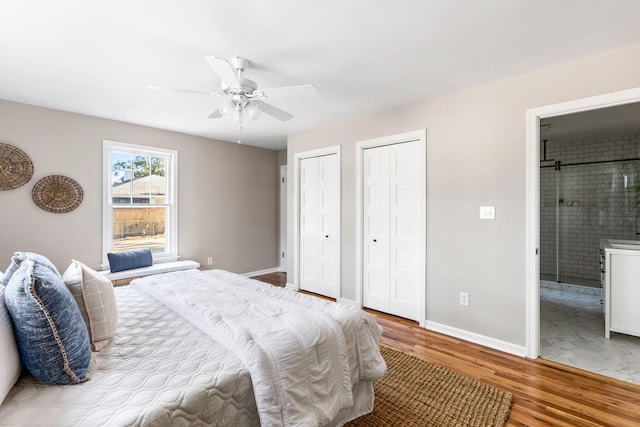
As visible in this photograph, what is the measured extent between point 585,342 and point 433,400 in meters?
1.89

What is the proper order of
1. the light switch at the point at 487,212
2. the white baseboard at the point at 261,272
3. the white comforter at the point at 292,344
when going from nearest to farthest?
the white comforter at the point at 292,344
the light switch at the point at 487,212
the white baseboard at the point at 261,272

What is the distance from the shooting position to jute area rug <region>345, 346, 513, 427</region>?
1817 mm

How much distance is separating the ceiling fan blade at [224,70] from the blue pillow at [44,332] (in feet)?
4.42

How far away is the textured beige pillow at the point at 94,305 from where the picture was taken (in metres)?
1.49

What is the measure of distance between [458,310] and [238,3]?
306cm

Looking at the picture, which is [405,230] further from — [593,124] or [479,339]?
[593,124]

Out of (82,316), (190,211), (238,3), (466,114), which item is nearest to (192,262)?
(190,211)

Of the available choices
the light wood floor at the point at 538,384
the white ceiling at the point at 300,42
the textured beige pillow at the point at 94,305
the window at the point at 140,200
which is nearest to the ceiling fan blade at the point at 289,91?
the white ceiling at the point at 300,42

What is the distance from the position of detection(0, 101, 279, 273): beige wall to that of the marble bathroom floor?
4.22 metres

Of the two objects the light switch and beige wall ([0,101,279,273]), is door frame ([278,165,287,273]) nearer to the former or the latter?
beige wall ([0,101,279,273])

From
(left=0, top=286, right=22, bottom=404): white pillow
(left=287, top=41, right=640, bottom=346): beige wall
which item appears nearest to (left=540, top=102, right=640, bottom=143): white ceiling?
(left=287, top=41, right=640, bottom=346): beige wall

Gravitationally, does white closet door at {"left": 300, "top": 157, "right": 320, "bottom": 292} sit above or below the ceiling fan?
below

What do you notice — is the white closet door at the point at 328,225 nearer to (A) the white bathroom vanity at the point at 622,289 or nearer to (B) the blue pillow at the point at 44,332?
(A) the white bathroom vanity at the point at 622,289

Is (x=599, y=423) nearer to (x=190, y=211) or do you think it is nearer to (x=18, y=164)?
(x=190, y=211)
